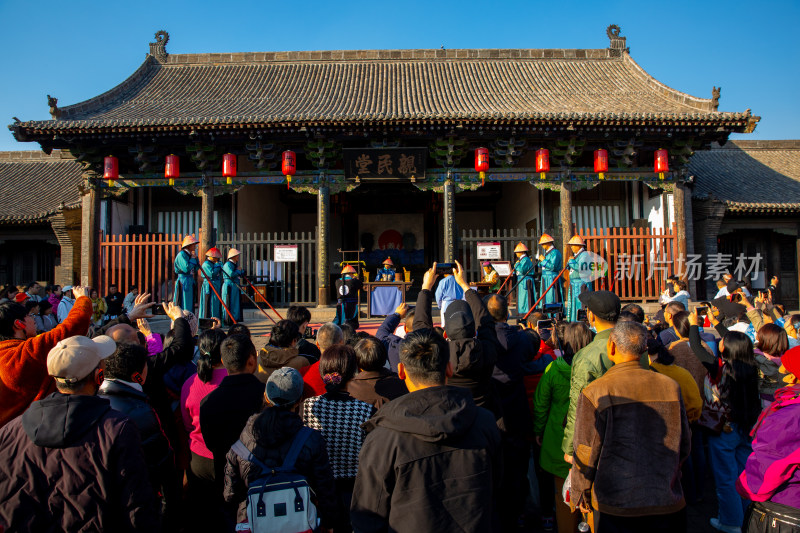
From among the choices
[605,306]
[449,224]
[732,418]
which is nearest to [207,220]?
[449,224]

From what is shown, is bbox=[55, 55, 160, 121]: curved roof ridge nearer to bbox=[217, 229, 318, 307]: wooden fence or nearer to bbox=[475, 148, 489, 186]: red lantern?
bbox=[217, 229, 318, 307]: wooden fence

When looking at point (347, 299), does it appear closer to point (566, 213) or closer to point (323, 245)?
point (323, 245)

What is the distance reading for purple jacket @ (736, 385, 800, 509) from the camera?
7.23ft

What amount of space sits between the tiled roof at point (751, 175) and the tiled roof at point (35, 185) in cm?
1658

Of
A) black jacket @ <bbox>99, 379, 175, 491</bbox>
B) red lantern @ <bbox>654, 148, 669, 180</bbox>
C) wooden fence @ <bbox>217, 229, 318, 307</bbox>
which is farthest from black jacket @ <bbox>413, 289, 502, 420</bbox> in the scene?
red lantern @ <bbox>654, 148, 669, 180</bbox>

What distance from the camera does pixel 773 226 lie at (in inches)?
541

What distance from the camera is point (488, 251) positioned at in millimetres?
11344

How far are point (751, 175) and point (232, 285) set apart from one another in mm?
15272

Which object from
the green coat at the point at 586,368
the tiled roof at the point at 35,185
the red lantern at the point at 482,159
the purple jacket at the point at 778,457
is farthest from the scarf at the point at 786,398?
the tiled roof at the point at 35,185

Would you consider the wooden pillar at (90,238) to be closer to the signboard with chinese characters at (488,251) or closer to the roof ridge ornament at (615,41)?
the signboard with chinese characters at (488,251)

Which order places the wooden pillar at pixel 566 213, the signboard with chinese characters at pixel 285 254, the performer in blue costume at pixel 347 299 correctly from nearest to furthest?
the performer in blue costume at pixel 347 299
the signboard with chinese characters at pixel 285 254
the wooden pillar at pixel 566 213

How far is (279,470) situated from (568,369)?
1878 mm

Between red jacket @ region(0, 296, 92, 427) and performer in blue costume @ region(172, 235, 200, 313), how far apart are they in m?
6.25

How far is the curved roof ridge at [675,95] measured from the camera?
11.4m
